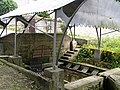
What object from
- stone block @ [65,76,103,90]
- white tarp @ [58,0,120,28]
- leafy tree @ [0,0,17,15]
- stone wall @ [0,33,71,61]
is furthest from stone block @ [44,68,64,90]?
leafy tree @ [0,0,17,15]

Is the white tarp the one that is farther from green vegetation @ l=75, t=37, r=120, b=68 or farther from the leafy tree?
the leafy tree

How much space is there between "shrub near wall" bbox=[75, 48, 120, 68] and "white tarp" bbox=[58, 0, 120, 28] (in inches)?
134

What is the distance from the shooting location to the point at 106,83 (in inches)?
224

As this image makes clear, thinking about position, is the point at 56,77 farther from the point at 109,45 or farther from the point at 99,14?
the point at 109,45

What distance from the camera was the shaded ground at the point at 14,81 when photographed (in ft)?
15.9

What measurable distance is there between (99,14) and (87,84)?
6.64 ft

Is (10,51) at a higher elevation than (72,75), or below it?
higher

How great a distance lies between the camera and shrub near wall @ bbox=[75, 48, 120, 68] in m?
9.05

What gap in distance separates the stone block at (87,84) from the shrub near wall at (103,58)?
355cm

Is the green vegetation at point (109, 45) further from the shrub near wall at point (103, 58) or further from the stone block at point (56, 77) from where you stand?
the stone block at point (56, 77)

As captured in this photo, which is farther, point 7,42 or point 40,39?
point 40,39

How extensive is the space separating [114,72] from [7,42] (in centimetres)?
567

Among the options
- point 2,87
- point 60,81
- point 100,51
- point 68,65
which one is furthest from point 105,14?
point 68,65

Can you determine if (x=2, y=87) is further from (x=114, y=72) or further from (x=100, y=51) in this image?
(x=100, y=51)
